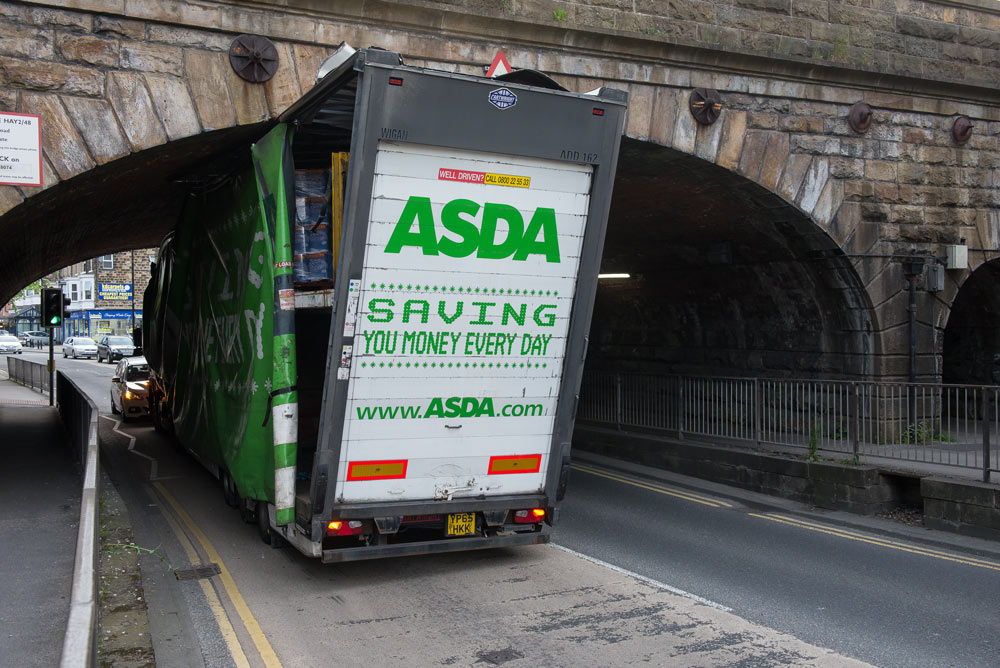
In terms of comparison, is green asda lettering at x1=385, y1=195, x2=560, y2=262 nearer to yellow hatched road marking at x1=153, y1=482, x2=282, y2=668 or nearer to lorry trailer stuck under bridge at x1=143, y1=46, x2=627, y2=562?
lorry trailer stuck under bridge at x1=143, y1=46, x2=627, y2=562

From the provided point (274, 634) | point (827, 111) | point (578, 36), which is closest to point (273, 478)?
point (274, 634)

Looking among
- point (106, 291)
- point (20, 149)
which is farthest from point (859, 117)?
point (106, 291)

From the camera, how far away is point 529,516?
25.2 ft

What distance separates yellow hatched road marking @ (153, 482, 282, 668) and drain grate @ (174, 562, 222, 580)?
6 cm

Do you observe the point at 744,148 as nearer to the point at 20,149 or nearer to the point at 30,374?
the point at 20,149

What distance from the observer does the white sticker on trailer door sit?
6.79 meters

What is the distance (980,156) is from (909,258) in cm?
275

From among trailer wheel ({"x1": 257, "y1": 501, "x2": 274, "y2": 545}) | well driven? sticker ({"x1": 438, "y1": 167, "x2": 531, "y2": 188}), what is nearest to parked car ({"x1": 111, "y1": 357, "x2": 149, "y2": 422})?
trailer wheel ({"x1": 257, "y1": 501, "x2": 274, "y2": 545})

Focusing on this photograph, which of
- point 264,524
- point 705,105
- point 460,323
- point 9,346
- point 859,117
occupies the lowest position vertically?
point 9,346

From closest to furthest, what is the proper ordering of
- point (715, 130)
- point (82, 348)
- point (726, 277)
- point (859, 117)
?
point (715, 130)
point (859, 117)
point (726, 277)
point (82, 348)

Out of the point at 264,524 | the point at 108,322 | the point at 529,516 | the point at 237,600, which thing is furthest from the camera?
the point at 108,322

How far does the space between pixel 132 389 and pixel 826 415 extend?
1661 cm

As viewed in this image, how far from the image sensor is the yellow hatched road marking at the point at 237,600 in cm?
583

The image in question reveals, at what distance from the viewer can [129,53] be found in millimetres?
9625
